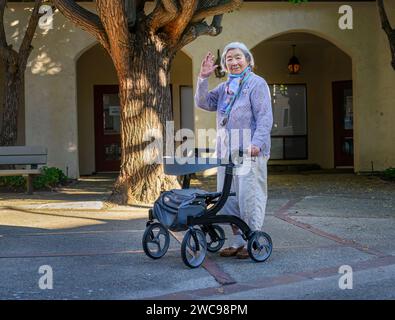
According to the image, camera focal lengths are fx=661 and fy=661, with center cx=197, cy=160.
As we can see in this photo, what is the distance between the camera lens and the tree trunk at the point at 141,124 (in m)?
9.59

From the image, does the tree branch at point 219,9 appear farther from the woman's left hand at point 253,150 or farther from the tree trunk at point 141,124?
the woman's left hand at point 253,150

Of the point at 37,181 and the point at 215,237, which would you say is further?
the point at 37,181

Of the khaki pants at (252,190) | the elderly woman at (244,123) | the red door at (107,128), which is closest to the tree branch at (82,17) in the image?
the elderly woman at (244,123)

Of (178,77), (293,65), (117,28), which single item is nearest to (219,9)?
(117,28)

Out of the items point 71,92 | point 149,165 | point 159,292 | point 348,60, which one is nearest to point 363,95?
point 348,60

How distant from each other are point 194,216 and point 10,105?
9.27 meters

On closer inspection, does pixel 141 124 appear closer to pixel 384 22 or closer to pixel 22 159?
pixel 22 159

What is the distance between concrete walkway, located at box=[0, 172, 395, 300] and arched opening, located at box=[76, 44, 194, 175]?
7.71 meters

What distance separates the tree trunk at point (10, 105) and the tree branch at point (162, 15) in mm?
4997

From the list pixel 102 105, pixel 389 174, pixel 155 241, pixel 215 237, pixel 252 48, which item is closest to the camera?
pixel 155 241

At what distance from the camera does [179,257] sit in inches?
236

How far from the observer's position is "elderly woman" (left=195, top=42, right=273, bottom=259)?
18.5 feet
